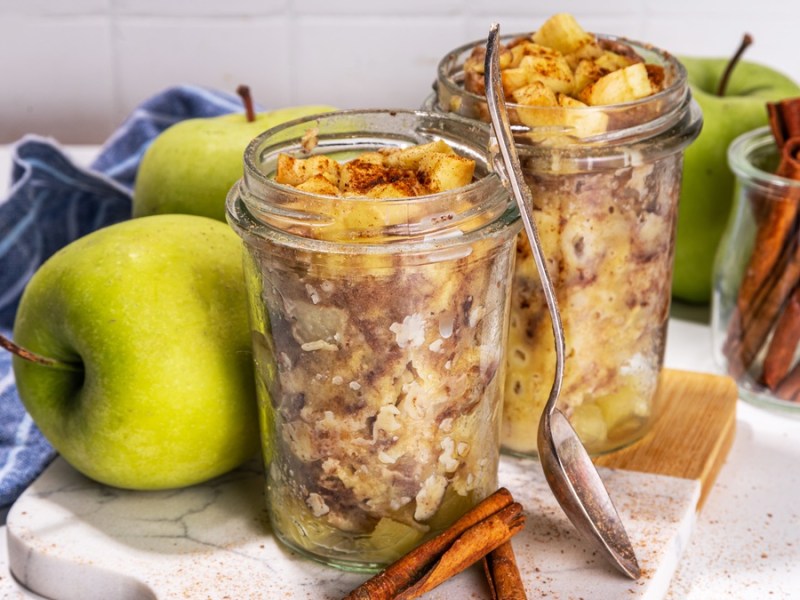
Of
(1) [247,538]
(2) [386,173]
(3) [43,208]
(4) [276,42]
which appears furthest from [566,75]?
(4) [276,42]

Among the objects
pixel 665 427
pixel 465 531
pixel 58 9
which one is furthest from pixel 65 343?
pixel 58 9

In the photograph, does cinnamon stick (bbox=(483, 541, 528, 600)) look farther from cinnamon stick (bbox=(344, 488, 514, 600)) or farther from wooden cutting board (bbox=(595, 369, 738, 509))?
wooden cutting board (bbox=(595, 369, 738, 509))

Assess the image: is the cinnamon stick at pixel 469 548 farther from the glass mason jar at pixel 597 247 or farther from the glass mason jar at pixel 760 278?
the glass mason jar at pixel 760 278

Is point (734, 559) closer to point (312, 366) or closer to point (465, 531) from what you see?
point (465, 531)

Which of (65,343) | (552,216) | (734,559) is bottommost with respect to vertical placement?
(734,559)

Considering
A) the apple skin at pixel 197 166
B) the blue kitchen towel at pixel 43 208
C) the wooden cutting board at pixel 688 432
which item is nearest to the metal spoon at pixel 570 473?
the wooden cutting board at pixel 688 432

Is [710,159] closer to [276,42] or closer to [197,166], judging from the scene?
[197,166]

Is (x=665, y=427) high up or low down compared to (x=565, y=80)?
down
